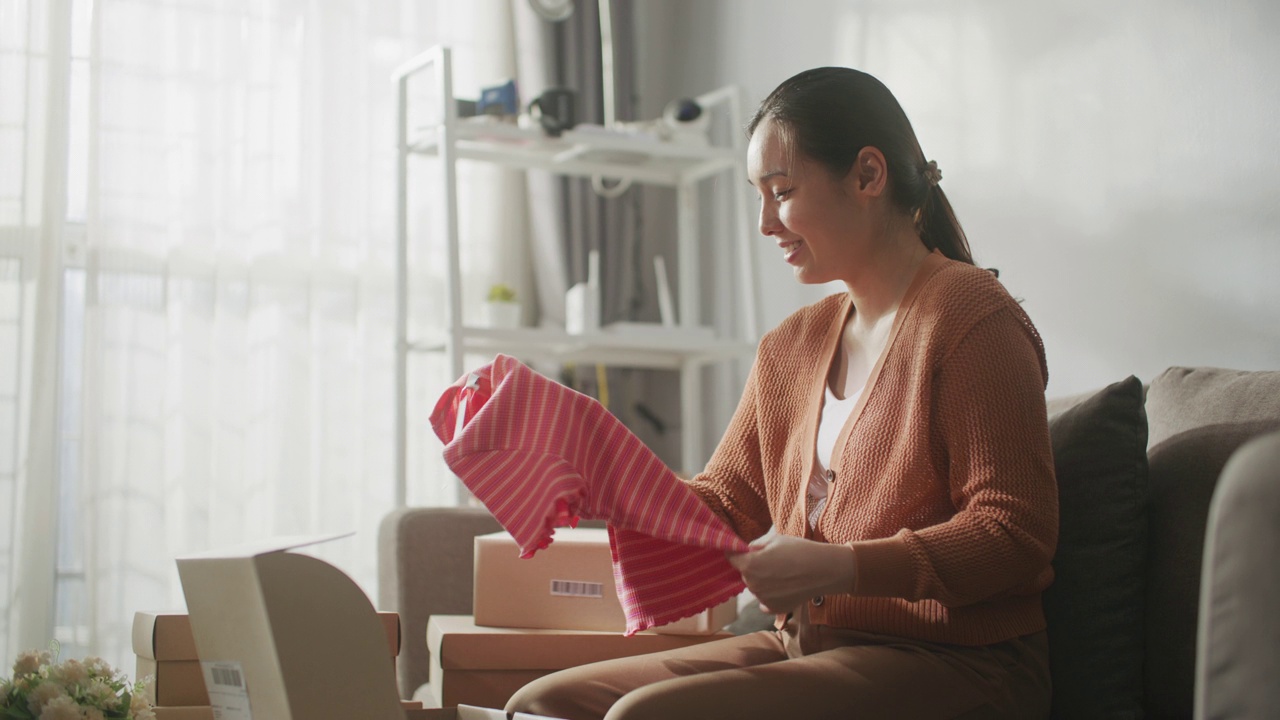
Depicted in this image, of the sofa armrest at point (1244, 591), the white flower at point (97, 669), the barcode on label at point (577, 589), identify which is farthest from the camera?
the barcode on label at point (577, 589)

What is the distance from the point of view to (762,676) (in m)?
1.12

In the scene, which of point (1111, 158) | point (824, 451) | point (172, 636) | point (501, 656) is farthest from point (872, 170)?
point (172, 636)

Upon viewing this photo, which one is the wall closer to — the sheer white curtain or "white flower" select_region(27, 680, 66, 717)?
the sheer white curtain

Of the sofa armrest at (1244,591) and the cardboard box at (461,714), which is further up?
the sofa armrest at (1244,591)

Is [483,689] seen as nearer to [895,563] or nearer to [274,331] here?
[895,563]

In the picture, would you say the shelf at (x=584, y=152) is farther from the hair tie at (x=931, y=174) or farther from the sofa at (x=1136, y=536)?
the sofa at (x=1136, y=536)

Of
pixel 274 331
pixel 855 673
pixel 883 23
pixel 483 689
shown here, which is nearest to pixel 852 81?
pixel 855 673

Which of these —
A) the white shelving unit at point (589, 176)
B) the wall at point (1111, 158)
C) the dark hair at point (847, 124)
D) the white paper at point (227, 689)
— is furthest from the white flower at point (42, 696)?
the wall at point (1111, 158)

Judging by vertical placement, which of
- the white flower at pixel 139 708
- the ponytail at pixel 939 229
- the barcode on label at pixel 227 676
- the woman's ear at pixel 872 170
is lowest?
the white flower at pixel 139 708

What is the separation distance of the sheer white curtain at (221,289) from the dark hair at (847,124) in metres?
1.65

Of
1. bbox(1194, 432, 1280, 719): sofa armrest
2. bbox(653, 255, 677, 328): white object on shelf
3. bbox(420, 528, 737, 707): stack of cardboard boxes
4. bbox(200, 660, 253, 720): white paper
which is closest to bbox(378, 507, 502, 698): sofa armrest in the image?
bbox(420, 528, 737, 707): stack of cardboard boxes

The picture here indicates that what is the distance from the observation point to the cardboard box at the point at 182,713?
4.46 ft

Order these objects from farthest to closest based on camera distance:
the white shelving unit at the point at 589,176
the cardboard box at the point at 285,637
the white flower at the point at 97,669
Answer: the white shelving unit at the point at 589,176 → the white flower at the point at 97,669 → the cardboard box at the point at 285,637

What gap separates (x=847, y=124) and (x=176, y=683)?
99 cm
